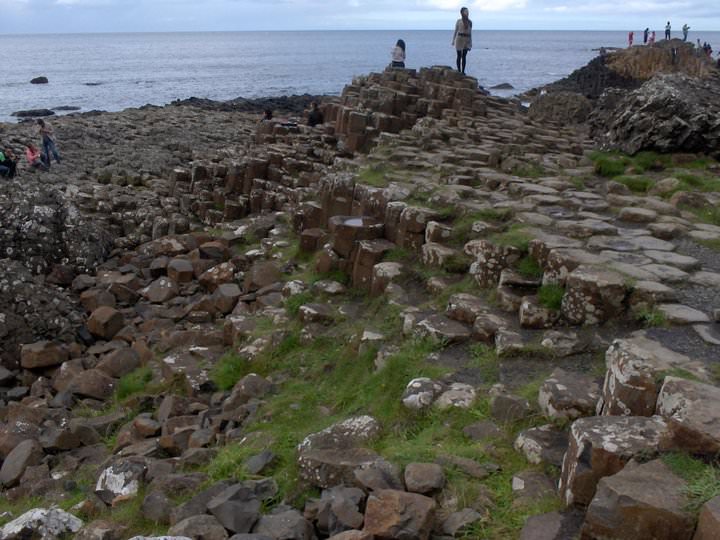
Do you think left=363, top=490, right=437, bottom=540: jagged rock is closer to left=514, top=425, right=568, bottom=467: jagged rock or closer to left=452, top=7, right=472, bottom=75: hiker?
left=514, top=425, right=568, bottom=467: jagged rock

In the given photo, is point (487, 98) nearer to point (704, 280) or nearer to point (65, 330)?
point (65, 330)

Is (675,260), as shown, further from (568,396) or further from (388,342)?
(388,342)

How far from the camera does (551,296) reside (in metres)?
7.35

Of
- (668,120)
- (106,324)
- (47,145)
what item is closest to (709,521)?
(106,324)

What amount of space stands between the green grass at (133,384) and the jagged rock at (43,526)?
153 inches

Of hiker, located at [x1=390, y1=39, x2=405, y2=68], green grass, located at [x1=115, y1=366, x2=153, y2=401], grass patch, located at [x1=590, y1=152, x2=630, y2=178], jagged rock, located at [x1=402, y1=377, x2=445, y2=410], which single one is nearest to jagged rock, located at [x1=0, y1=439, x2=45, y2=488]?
green grass, located at [x1=115, y1=366, x2=153, y2=401]

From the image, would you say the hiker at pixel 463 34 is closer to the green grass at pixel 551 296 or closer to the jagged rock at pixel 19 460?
the green grass at pixel 551 296

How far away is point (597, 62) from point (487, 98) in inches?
1555

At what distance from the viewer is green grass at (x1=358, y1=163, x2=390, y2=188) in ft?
40.4

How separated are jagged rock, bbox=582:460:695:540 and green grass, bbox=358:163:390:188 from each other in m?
8.26

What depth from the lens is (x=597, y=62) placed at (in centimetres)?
5606

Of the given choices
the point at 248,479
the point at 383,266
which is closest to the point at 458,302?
the point at 383,266

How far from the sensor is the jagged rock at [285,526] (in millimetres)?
4859

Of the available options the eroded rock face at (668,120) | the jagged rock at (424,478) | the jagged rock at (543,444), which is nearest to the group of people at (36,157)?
the eroded rock face at (668,120)
